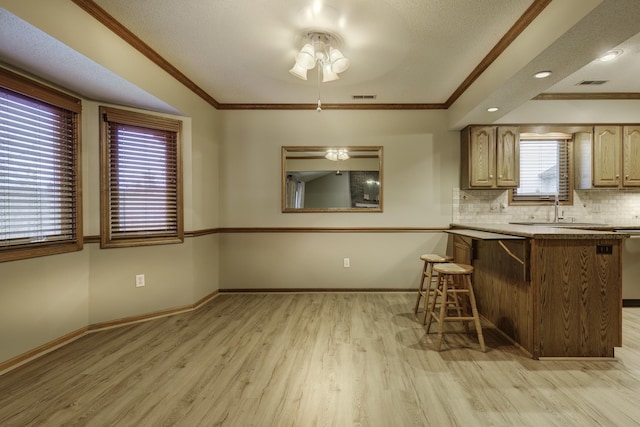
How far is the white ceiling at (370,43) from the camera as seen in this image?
191 centimetres

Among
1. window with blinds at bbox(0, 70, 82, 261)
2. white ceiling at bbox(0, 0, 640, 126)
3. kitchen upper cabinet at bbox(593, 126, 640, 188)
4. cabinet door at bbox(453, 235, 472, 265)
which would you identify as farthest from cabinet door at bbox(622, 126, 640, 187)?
window with blinds at bbox(0, 70, 82, 261)

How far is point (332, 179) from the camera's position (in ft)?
13.1

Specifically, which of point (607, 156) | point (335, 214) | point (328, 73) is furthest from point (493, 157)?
point (328, 73)

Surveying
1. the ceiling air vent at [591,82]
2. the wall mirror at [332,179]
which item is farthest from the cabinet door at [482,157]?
the wall mirror at [332,179]

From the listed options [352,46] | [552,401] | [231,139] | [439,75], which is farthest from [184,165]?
[552,401]

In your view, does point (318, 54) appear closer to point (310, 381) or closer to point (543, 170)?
point (310, 381)

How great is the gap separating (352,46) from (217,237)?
112 inches

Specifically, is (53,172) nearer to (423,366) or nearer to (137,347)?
(137,347)

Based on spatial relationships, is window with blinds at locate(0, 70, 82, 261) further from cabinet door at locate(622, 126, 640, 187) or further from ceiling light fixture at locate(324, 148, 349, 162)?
cabinet door at locate(622, 126, 640, 187)

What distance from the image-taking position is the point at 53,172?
2533 mm

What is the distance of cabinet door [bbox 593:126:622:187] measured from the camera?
12.1ft

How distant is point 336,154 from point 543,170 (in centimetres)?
282

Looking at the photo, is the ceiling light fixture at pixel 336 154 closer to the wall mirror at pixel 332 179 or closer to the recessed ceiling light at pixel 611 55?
the wall mirror at pixel 332 179

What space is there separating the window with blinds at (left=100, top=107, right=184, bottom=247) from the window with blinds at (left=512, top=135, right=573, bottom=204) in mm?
4343
